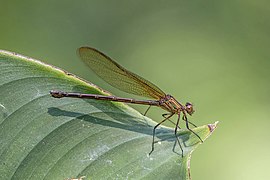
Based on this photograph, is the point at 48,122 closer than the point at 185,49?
Yes

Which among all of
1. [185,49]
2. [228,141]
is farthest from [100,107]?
[185,49]

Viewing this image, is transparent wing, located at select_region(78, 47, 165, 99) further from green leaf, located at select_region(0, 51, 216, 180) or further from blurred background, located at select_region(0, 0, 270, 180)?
green leaf, located at select_region(0, 51, 216, 180)

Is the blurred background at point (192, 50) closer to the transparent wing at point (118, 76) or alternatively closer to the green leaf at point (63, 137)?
the transparent wing at point (118, 76)

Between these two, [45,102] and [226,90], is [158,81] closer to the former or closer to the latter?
[226,90]

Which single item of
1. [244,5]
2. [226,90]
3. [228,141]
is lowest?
[228,141]

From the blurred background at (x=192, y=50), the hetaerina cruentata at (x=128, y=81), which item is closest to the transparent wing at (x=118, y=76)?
the hetaerina cruentata at (x=128, y=81)

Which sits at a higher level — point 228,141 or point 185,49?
point 185,49
